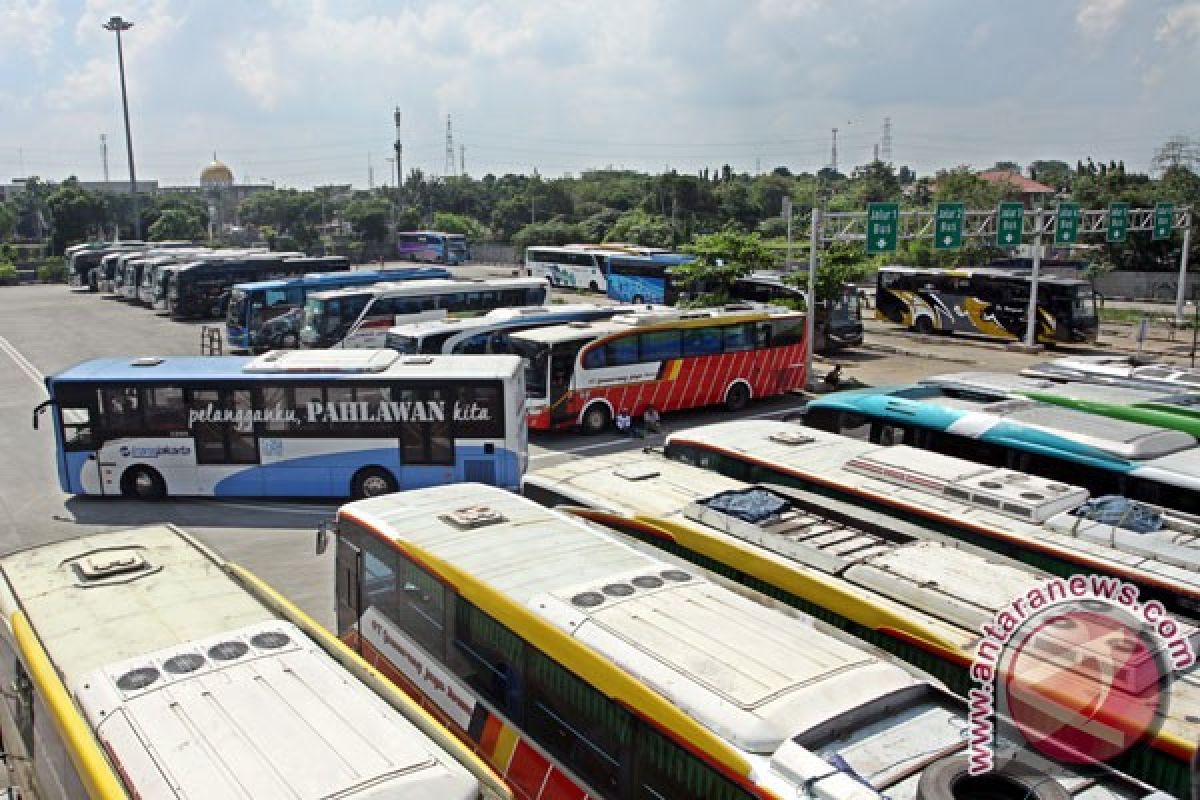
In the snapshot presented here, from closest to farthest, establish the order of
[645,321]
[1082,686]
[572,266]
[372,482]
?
[1082,686] → [372,482] → [645,321] → [572,266]

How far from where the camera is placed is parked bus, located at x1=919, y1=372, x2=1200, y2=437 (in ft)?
38.9

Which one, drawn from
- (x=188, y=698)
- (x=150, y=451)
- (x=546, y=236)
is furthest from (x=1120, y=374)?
(x=546, y=236)

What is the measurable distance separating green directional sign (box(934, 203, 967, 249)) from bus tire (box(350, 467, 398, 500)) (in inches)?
735

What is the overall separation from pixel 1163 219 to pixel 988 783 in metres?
33.6

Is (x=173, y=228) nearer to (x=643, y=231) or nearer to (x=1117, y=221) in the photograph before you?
(x=643, y=231)

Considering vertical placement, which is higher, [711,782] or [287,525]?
[711,782]

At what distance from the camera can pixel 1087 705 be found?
16.0 feet

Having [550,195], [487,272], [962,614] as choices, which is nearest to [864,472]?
[962,614]

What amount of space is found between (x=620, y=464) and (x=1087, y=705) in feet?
18.6

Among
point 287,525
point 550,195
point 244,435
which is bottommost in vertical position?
point 287,525

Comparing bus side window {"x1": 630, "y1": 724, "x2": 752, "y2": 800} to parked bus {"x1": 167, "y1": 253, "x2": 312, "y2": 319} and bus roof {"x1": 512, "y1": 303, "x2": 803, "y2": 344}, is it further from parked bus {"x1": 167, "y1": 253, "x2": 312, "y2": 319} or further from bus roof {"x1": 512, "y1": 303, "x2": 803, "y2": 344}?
parked bus {"x1": 167, "y1": 253, "x2": 312, "y2": 319}

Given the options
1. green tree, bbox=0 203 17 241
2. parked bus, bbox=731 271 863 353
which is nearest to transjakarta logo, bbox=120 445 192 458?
parked bus, bbox=731 271 863 353

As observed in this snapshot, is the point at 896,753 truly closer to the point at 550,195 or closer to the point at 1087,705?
the point at 1087,705

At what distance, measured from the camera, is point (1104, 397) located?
12.8 metres
